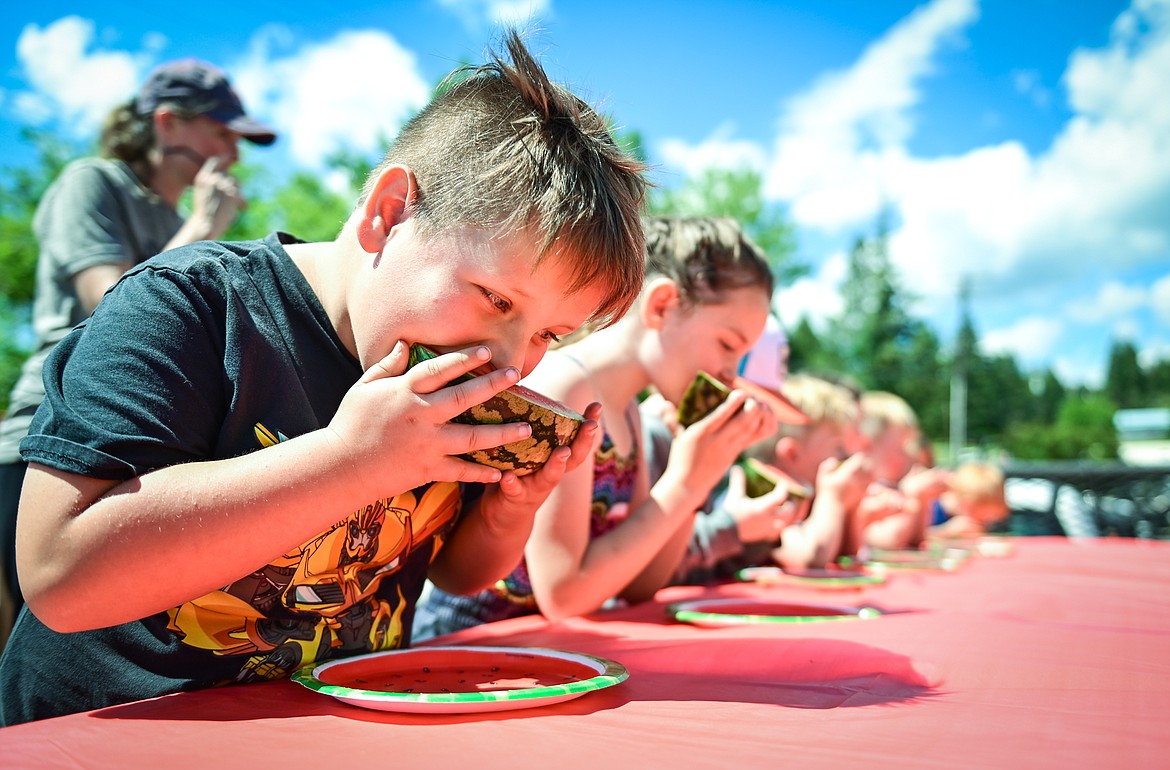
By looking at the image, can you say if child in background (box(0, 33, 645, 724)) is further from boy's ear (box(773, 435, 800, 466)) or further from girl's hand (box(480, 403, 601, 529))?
boy's ear (box(773, 435, 800, 466))

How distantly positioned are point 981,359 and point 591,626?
303 feet

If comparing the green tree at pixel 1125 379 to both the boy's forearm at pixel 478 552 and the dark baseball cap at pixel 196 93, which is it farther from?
the boy's forearm at pixel 478 552

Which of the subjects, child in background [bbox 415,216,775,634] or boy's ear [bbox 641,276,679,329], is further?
boy's ear [bbox 641,276,679,329]

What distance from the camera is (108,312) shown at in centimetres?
134

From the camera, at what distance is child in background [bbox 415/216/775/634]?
89.4 inches

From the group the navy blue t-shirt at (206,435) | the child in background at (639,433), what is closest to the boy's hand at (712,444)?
the child in background at (639,433)

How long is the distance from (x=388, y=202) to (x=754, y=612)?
56.2 inches

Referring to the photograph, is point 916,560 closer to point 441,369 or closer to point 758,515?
point 758,515

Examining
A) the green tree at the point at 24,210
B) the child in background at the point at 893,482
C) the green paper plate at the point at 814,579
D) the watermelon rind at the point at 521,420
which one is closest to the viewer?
the watermelon rind at the point at 521,420

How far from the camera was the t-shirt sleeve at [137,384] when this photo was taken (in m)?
1.19

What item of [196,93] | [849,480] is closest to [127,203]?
[196,93]

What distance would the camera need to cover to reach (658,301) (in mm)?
2832

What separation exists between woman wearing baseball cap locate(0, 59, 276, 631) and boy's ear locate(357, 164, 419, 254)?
1.62 metres

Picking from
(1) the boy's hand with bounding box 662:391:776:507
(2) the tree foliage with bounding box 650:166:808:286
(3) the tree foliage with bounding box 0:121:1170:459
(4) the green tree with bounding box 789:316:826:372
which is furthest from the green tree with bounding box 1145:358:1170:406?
(1) the boy's hand with bounding box 662:391:776:507
